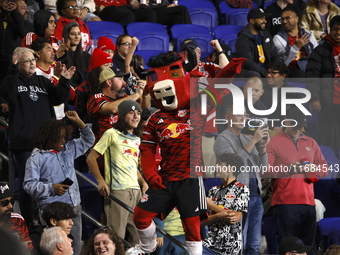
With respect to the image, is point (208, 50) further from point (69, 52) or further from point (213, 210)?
point (213, 210)

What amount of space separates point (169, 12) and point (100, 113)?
4165mm

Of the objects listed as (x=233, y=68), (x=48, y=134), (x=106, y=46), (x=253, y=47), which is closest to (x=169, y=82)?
(x=233, y=68)

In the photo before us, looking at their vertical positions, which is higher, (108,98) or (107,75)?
(107,75)

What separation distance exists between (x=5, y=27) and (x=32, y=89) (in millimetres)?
1850

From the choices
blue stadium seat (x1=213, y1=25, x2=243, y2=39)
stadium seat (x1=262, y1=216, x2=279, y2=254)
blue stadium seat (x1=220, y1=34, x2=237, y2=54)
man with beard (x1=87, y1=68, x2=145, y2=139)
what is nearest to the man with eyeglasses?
stadium seat (x1=262, y1=216, x2=279, y2=254)

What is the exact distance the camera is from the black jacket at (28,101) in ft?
16.4

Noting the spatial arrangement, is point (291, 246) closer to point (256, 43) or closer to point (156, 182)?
point (156, 182)

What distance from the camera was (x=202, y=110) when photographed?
4035mm

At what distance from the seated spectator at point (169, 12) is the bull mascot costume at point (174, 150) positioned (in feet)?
17.1

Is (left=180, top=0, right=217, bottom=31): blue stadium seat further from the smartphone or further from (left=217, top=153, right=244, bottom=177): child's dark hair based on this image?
the smartphone

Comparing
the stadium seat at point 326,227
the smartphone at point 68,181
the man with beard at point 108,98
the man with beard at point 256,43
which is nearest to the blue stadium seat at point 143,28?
the man with beard at point 256,43

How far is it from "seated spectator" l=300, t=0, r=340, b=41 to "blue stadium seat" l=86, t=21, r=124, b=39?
8.83ft

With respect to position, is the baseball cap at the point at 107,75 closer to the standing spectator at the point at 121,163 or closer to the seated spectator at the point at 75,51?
the standing spectator at the point at 121,163

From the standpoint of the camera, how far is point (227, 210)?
500cm
